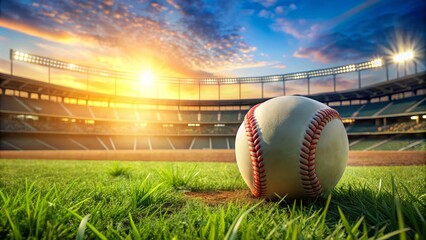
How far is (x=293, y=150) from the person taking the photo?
300cm

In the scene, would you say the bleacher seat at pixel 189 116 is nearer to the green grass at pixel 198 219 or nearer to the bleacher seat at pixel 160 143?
the bleacher seat at pixel 160 143

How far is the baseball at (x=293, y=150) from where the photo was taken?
9.91ft

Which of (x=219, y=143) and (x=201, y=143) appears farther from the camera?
(x=219, y=143)

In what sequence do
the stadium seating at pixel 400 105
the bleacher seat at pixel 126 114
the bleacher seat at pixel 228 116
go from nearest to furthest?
1. the stadium seating at pixel 400 105
2. the bleacher seat at pixel 126 114
3. the bleacher seat at pixel 228 116

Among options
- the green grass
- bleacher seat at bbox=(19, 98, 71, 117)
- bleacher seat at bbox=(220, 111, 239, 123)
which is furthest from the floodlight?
bleacher seat at bbox=(19, 98, 71, 117)

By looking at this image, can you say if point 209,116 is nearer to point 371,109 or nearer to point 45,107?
point 45,107

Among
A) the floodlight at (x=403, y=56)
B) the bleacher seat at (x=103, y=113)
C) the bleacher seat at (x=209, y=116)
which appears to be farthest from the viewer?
the bleacher seat at (x=209, y=116)

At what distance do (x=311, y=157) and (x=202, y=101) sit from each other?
3966cm

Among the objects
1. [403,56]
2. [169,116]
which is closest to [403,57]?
[403,56]

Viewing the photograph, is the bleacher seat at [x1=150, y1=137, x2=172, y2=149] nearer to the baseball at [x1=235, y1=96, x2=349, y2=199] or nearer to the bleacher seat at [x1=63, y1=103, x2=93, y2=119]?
the bleacher seat at [x1=63, y1=103, x2=93, y2=119]

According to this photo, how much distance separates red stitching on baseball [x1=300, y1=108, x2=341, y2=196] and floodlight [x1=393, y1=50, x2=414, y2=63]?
40.0 metres

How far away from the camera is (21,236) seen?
1789 millimetres

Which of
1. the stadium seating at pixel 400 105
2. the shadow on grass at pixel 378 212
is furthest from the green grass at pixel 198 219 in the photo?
the stadium seating at pixel 400 105

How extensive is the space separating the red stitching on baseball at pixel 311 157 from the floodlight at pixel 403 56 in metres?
40.0
